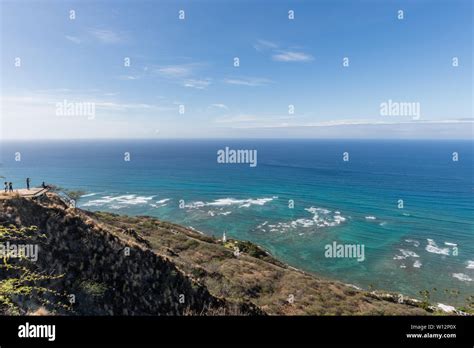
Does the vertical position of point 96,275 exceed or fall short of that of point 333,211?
it exceeds it

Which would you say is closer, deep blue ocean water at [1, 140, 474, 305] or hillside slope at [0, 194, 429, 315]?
hillside slope at [0, 194, 429, 315]

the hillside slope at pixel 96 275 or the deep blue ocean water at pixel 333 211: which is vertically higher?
the hillside slope at pixel 96 275

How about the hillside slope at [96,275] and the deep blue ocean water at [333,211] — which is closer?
the hillside slope at [96,275]

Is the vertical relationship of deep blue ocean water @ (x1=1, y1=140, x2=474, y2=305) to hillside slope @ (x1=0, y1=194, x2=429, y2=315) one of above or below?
below

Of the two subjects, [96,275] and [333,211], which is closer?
[96,275]

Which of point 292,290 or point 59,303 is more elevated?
point 59,303

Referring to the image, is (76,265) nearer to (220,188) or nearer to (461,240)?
(461,240)

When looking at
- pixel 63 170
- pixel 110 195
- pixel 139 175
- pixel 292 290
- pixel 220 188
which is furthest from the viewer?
pixel 63 170
